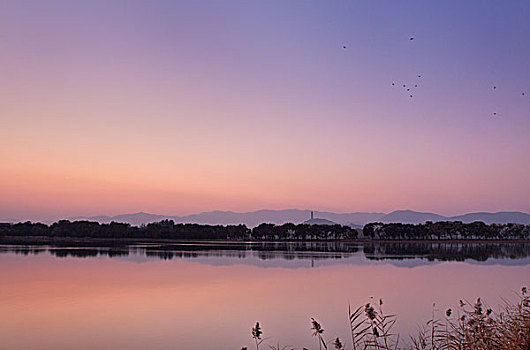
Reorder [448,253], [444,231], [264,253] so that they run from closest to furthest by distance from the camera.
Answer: [264,253]
[448,253]
[444,231]

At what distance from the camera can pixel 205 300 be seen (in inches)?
594

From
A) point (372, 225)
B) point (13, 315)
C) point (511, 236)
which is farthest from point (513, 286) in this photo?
point (511, 236)

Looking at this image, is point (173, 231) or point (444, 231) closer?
point (444, 231)

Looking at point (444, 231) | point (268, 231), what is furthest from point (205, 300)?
point (268, 231)

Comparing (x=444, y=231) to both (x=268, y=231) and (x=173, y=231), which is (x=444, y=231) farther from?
(x=173, y=231)

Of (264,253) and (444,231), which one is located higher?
(444,231)

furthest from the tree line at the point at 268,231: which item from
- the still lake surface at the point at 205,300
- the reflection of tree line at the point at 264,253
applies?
the still lake surface at the point at 205,300

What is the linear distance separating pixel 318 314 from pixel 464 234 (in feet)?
284

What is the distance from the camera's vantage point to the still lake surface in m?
10.5

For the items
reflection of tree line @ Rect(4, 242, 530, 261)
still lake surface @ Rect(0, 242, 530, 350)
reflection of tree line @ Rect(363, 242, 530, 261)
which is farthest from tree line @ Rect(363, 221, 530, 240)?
still lake surface @ Rect(0, 242, 530, 350)

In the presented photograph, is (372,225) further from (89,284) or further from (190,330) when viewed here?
(190,330)

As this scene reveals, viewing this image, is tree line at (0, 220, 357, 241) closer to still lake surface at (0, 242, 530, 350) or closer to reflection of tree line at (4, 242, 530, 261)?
reflection of tree line at (4, 242, 530, 261)

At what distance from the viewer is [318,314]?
13.0m

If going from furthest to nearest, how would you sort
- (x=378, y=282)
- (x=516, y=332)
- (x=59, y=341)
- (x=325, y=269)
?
1. (x=325, y=269)
2. (x=378, y=282)
3. (x=59, y=341)
4. (x=516, y=332)
